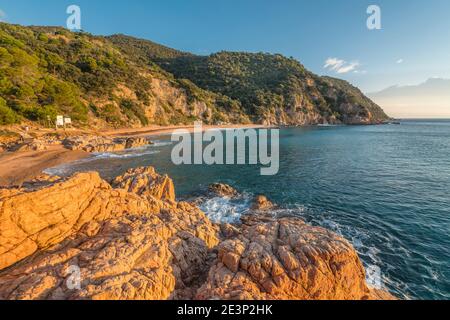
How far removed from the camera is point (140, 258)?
6.38m

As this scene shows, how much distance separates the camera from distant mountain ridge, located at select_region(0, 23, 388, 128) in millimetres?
47406

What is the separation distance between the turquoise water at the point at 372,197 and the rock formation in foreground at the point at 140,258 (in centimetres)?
374

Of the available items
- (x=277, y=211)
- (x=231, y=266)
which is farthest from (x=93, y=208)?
(x=277, y=211)

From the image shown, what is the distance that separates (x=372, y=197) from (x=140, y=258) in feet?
62.7

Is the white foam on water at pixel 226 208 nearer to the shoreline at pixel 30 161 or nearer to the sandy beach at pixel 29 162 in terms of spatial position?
the shoreline at pixel 30 161

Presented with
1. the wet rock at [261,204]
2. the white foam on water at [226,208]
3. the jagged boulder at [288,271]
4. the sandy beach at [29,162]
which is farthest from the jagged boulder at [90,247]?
the sandy beach at [29,162]

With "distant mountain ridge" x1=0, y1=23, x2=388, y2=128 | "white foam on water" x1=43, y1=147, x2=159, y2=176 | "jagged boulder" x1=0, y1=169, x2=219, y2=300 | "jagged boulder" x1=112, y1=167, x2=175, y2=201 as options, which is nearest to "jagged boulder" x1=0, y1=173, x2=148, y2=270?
"jagged boulder" x1=0, y1=169, x2=219, y2=300

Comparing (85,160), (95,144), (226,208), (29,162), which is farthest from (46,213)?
(95,144)

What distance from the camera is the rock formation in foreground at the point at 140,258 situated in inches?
209

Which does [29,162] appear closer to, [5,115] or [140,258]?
[5,115]

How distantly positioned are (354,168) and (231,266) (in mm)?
27207

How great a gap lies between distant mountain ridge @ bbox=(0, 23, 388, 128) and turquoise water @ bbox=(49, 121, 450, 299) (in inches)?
1172
